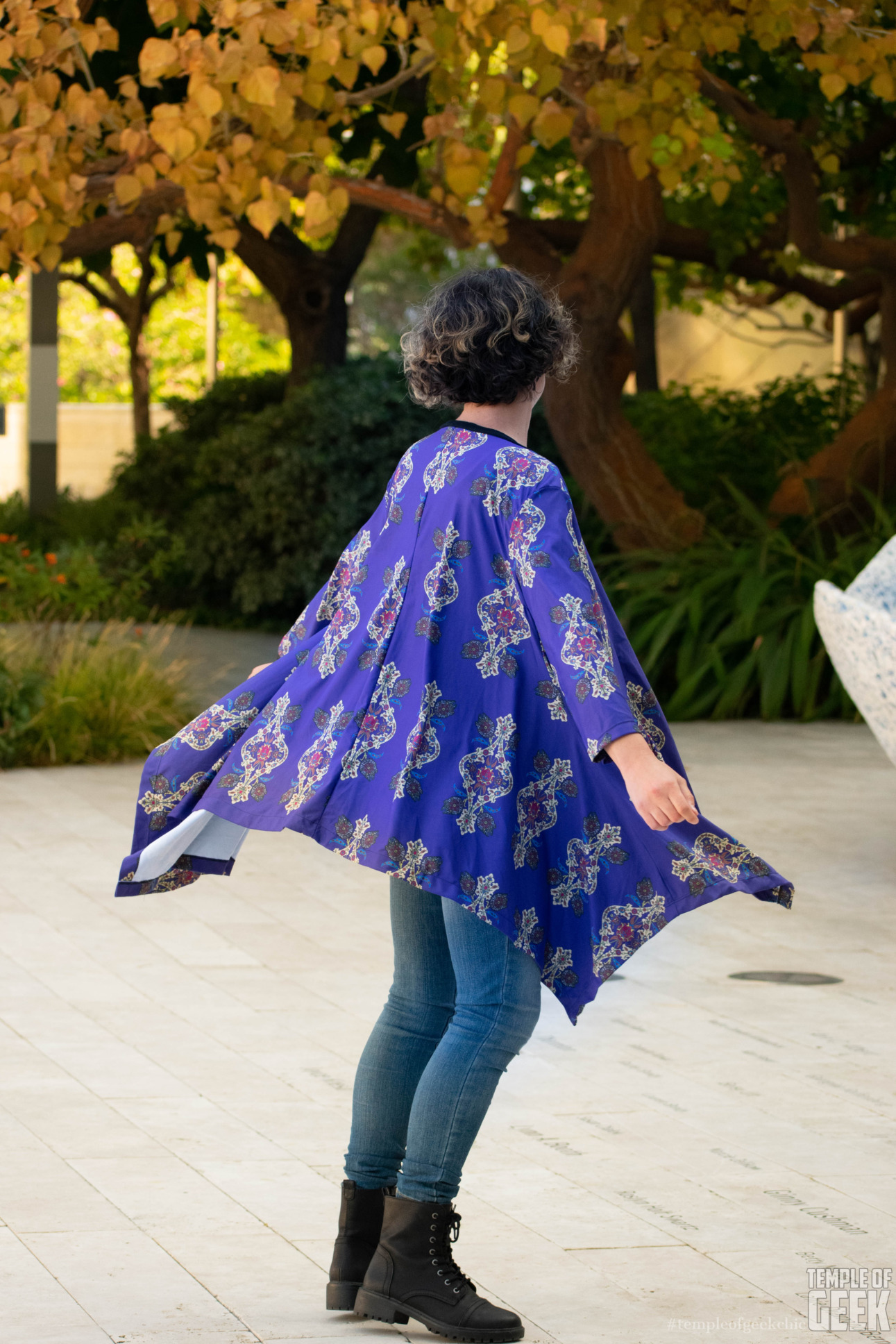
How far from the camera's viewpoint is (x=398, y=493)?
125 inches

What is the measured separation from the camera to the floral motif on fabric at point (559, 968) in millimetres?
3121

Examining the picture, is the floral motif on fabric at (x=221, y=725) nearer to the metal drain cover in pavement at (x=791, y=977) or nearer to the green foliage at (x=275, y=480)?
the metal drain cover in pavement at (x=791, y=977)

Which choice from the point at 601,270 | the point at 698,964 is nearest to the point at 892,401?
the point at 601,270

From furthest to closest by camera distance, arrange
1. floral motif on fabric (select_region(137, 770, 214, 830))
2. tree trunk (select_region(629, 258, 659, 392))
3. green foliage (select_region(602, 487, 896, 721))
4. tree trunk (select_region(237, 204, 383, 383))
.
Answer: tree trunk (select_region(629, 258, 659, 392)) → tree trunk (select_region(237, 204, 383, 383)) → green foliage (select_region(602, 487, 896, 721)) → floral motif on fabric (select_region(137, 770, 214, 830))

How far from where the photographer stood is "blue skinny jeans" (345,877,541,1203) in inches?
119

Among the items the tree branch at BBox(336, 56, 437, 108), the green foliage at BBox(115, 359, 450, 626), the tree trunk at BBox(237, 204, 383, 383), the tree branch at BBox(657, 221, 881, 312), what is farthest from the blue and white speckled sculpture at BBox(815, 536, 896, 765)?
the tree trunk at BBox(237, 204, 383, 383)

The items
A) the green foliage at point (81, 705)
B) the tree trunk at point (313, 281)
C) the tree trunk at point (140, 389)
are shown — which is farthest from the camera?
the tree trunk at point (140, 389)

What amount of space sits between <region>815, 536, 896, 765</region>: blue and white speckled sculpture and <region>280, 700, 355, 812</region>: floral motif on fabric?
3.74 metres

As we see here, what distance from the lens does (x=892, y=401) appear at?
1191 cm

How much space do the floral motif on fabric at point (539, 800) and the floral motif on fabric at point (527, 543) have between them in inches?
12.1

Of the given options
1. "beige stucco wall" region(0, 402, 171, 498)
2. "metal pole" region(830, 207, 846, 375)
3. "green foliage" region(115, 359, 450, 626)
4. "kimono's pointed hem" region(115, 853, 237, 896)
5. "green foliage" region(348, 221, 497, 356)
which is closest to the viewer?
"kimono's pointed hem" region(115, 853, 237, 896)

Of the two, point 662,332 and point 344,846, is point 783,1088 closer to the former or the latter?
point 344,846

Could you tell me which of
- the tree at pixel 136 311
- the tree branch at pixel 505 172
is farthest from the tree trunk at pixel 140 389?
the tree branch at pixel 505 172

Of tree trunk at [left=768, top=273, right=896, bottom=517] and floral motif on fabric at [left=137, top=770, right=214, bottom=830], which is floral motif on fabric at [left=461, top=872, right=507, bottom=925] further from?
tree trunk at [left=768, top=273, right=896, bottom=517]
